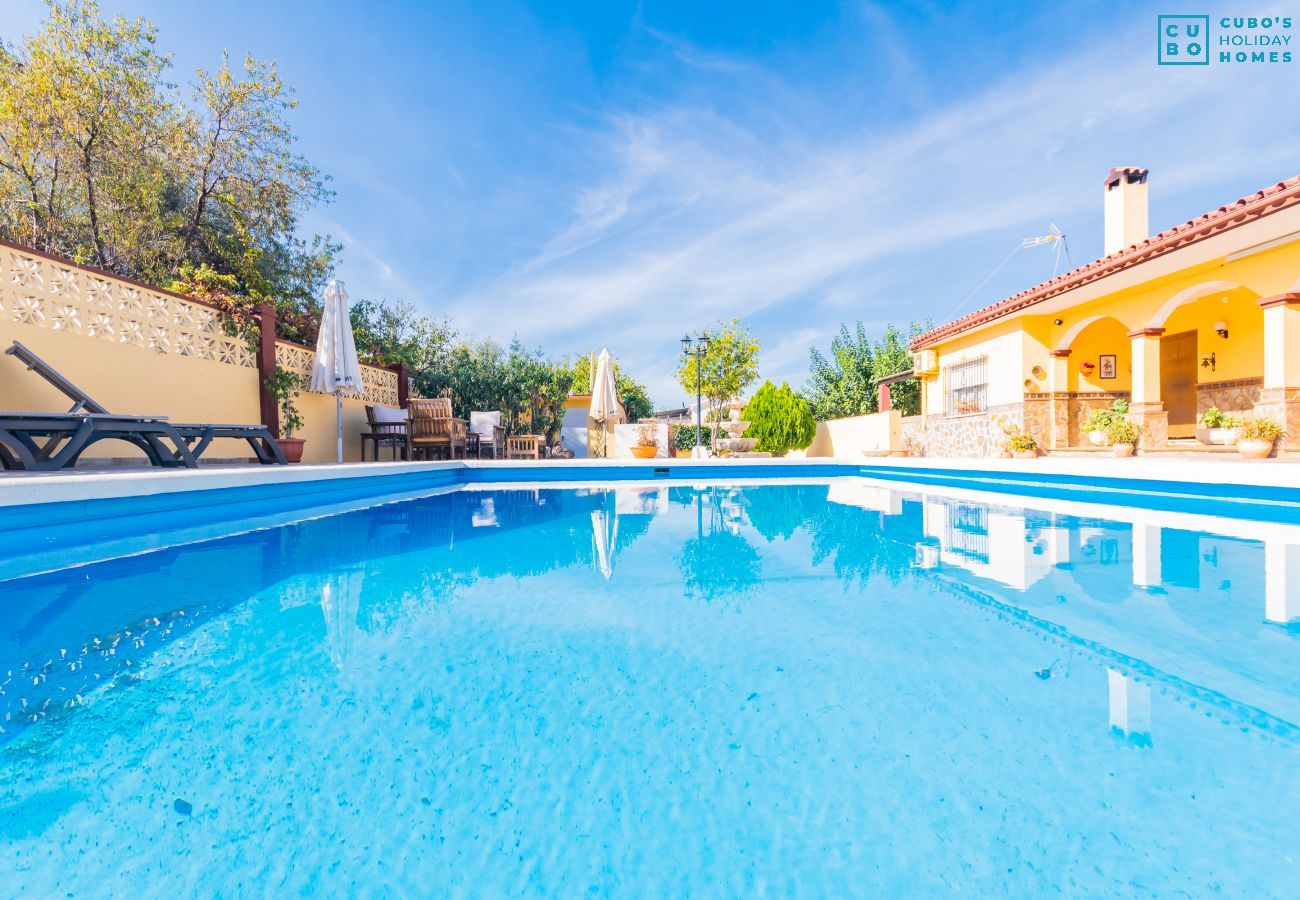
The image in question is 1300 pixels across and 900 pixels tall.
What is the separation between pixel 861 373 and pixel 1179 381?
8.44m

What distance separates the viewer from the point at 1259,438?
23.1ft

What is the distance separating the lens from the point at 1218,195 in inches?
580

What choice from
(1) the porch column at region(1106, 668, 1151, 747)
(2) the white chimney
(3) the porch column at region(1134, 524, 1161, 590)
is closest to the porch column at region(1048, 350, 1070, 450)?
(2) the white chimney

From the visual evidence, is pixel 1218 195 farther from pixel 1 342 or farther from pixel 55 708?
pixel 1 342

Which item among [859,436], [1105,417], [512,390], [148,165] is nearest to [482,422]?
[512,390]

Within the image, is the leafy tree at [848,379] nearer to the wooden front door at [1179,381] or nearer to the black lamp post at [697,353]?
the black lamp post at [697,353]

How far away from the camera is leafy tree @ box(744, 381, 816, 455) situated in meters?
14.9

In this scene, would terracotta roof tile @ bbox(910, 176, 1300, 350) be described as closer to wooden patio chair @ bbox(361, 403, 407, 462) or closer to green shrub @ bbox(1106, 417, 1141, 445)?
green shrub @ bbox(1106, 417, 1141, 445)

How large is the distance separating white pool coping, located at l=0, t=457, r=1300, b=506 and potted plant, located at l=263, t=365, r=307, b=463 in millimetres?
1837

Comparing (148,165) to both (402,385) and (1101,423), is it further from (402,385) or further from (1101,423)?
(1101,423)

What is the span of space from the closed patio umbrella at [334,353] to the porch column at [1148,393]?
12.8 m

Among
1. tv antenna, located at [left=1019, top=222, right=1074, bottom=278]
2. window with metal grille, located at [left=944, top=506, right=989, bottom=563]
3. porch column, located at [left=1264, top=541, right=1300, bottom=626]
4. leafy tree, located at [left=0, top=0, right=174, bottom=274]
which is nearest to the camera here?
porch column, located at [left=1264, top=541, right=1300, bottom=626]

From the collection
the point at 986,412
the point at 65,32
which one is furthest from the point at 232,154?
the point at 986,412

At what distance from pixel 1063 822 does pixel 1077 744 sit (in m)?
0.37
